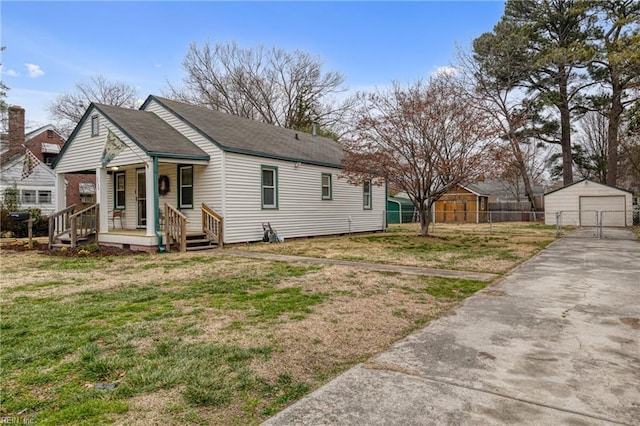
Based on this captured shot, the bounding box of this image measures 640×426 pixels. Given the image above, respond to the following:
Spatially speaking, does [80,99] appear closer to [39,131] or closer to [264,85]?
[39,131]

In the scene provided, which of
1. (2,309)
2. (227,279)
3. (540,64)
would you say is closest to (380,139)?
(227,279)

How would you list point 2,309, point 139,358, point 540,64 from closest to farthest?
point 139,358, point 2,309, point 540,64

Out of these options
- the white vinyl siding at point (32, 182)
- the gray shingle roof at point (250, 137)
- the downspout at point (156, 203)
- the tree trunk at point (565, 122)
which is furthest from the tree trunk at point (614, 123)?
the white vinyl siding at point (32, 182)

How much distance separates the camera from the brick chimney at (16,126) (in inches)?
903

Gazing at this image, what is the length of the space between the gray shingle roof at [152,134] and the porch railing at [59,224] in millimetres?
3255

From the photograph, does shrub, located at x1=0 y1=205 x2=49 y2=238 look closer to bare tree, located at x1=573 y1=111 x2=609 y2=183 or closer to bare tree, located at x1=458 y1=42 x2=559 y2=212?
bare tree, located at x1=458 y1=42 x2=559 y2=212

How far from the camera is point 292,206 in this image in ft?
47.7

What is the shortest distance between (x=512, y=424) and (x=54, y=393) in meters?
2.85

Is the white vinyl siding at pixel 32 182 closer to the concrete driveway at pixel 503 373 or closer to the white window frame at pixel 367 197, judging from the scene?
the white window frame at pixel 367 197

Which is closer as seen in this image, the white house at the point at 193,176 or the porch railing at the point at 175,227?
the porch railing at the point at 175,227

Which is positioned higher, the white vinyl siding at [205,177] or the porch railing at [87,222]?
the white vinyl siding at [205,177]

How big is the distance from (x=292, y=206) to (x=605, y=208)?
69.1 feet

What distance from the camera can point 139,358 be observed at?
10.5ft

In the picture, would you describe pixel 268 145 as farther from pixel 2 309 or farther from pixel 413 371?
pixel 413 371
